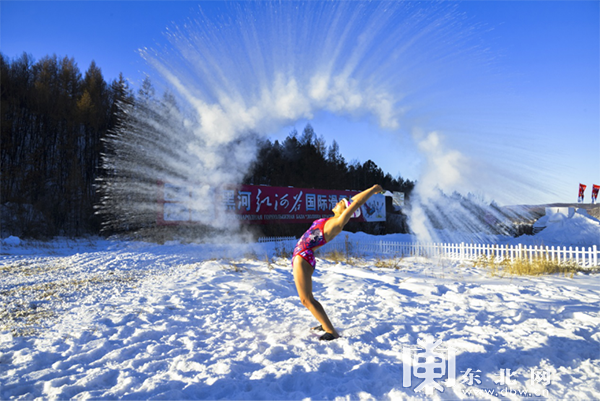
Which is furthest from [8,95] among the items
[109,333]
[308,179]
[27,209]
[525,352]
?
[525,352]

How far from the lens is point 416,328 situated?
3758mm

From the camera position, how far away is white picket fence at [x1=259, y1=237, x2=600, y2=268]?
9.26 m

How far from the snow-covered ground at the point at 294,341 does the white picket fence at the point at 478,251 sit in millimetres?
3474

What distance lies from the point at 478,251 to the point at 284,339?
34.2ft

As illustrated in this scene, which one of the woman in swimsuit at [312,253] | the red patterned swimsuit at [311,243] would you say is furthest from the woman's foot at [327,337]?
the red patterned swimsuit at [311,243]

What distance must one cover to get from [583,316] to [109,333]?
18.7 feet

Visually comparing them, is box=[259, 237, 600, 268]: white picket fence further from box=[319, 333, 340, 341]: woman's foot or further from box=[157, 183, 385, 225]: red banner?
box=[319, 333, 340, 341]: woman's foot

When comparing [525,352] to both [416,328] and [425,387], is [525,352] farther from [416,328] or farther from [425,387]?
[425,387]

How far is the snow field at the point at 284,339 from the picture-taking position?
246cm

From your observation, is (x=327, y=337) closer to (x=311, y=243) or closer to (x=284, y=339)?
(x=284, y=339)

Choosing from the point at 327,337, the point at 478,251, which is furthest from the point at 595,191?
the point at 327,337

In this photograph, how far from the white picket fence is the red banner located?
6.16 feet

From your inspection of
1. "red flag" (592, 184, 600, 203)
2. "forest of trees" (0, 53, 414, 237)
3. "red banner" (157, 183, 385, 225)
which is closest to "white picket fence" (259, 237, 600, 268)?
"red banner" (157, 183, 385, 225)

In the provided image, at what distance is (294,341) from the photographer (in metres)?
3.40
